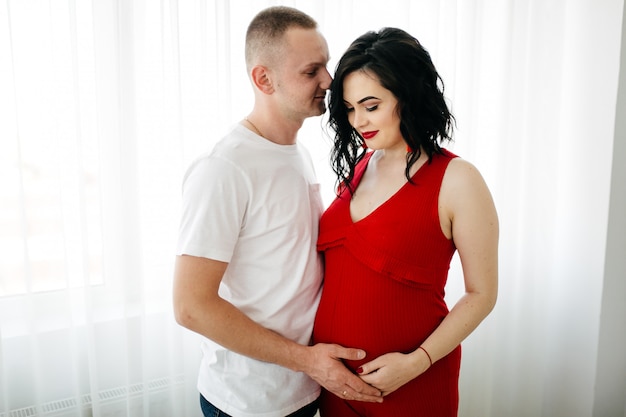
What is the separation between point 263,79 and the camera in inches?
50.0

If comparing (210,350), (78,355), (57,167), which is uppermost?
(57,167)

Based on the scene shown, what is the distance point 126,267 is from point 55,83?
1.92 ft

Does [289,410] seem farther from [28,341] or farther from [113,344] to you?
[28,341]

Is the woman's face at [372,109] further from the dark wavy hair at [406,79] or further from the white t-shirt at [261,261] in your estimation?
the white t-shirt at [261,261]

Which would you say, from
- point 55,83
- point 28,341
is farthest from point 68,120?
point 28,341

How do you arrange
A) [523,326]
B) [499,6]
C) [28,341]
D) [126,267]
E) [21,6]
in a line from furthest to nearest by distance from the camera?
1. [523,326]
2. [499,6]
3. [126,267]
4. [28,341]
5. [21,6]

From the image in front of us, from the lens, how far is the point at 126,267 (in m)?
1.53

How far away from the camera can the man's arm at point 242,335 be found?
3.52 feet

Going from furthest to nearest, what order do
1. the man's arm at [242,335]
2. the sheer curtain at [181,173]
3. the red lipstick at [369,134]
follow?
1. the sheer curtain at [181,173]
2. the red lipstick at [369,134]
3. the man's arm at [242,335]

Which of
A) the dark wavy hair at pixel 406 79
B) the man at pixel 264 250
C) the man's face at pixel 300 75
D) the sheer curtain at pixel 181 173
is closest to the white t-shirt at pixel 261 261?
the man at pixel 264 250

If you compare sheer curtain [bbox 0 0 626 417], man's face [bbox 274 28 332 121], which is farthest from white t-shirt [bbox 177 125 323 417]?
sheer curtain [bbox 0 0 626 417]

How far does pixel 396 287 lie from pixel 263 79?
25.0 inches

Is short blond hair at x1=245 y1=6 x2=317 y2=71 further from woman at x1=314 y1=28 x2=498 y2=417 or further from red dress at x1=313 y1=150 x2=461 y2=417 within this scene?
red dress at x1=313 y1=150 x2=461 y2=417

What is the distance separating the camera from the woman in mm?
1121
